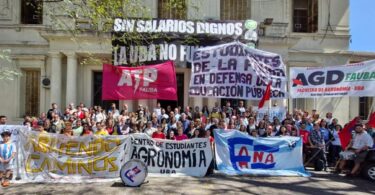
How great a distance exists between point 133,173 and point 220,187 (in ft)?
6.79

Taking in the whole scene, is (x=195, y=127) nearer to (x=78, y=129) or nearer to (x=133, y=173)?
(x=78, y=129)

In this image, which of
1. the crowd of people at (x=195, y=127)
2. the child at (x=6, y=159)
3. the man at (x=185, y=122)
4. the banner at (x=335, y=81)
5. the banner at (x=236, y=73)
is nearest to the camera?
the child at (x=6, y=159)

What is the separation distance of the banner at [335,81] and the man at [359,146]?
4.02 ft

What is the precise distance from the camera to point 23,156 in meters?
11.6

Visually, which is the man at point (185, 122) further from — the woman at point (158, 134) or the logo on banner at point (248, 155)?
the logo on banner at point (248, 155)

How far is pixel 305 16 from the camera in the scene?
82.9 ft

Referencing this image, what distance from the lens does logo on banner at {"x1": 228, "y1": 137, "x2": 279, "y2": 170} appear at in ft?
42.3

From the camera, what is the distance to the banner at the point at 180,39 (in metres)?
18.6

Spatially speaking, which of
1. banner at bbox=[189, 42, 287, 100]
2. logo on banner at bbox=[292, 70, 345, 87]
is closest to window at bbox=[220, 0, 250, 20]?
banner at bbox=[189, 42, 287, 100]

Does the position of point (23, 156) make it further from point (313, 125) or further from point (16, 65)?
point (16, 65)

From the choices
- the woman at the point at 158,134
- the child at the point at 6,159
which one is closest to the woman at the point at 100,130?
the woman at the point at 158,134

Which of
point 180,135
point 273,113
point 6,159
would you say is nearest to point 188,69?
point 273,113

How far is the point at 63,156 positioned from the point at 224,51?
6.13m

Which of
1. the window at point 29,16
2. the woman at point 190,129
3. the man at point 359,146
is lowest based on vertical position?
the man at point 359,146
